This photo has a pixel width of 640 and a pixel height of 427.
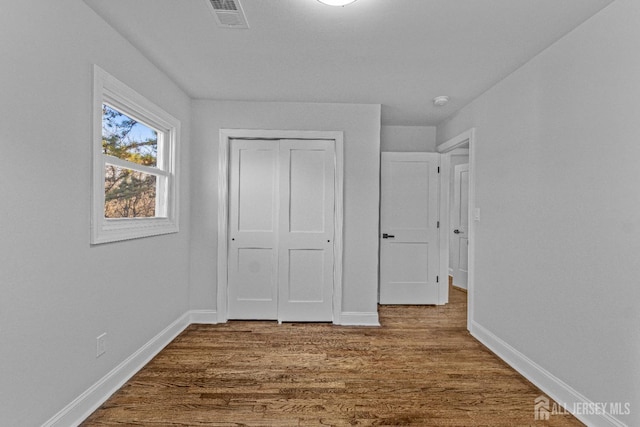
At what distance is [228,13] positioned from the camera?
2.06 metres

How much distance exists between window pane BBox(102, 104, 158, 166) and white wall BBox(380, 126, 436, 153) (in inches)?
118

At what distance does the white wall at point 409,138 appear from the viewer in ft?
15.5

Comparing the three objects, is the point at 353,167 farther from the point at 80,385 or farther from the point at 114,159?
the point at 80,385

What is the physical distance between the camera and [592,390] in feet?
6.53

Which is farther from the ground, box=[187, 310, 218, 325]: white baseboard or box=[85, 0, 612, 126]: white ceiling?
box=[85, 0, 612, 126]: white ceiling

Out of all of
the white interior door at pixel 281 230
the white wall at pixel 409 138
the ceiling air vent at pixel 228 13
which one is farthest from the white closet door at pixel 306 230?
the ceiling air vent at pixel 228 13

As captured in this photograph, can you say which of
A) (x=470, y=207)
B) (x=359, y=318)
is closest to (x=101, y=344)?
(x=359, y=318)

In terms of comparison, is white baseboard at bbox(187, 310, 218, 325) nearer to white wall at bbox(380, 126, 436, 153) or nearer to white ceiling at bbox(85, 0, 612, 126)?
white ceiling at bbox(85, 0, 612, 126)

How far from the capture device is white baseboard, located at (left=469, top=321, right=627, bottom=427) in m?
1.93

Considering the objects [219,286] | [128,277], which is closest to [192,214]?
[219,286]

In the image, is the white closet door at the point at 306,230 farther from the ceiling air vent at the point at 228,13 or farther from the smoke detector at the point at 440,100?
the ceiling air vent at the point at 228,13

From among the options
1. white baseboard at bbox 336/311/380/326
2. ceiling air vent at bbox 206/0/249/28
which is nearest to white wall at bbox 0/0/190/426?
ceiling air vent at bbox 206/0/249/28

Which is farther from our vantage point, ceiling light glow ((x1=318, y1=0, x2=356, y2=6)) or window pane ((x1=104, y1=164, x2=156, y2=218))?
window pane ((x1=104, y1=164, x2=156, y2=218))

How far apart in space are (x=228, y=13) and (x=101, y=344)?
230 cm
